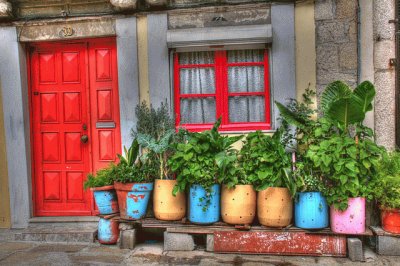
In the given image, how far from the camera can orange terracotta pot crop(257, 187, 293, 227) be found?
5.36 meters

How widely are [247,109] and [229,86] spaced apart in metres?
0.47

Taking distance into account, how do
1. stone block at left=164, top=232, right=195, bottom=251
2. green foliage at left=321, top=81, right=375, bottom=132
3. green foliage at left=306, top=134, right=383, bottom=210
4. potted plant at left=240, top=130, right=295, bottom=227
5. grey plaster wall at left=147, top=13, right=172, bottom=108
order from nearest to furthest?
1. green foliage at left=306, top=134, right=383, bottom=210
2. green foliage at left=321, top=81, right=375, bottom=132
3. potted plant at left=240, top=130, right=295, bottom=227
4. stone block at left=164, top=232, right=195, bottom=251
5. grey plaster wall at left=147, top=13, right=172, bottom=108

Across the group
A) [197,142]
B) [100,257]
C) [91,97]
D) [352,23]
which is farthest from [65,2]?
[352,23]

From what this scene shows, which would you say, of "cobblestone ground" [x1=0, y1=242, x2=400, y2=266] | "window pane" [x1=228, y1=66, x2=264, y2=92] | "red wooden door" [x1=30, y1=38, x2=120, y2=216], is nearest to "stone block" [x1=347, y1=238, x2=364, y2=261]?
"cobblestone ground" [x1=0, y1=242, x2=400, y2=266]

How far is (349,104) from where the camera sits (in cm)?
527

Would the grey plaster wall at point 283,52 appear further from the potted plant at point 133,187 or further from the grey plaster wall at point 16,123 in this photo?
the grey plaster wall at point 16,123

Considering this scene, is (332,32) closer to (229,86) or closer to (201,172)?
(229,86)

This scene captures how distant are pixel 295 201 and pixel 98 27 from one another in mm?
4082

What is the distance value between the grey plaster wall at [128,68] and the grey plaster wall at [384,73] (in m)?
3.69

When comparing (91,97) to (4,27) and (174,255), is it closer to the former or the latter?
(4,27)

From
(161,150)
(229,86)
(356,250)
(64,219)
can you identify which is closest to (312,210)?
(356,250)

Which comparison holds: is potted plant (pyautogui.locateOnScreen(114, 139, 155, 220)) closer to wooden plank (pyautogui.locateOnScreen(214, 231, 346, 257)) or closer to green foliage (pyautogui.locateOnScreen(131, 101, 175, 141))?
green foliage (pyautogui.locateOnScreen(131, 101, 175, 141))

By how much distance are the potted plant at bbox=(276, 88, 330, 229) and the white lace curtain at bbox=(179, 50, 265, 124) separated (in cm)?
60

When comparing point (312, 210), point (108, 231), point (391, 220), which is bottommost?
point (108, 231)
